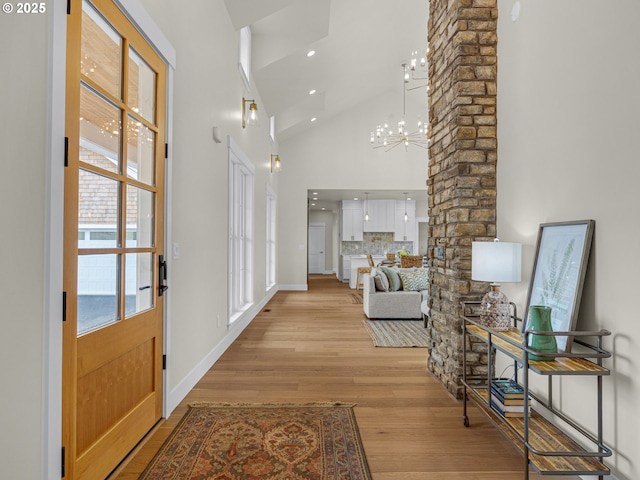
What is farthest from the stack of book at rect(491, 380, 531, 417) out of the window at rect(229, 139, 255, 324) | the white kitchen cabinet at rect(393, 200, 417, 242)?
the white kitchen cabinet at rect(393, 200, 417, 242)

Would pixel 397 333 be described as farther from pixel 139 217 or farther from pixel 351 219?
pixel 351 219

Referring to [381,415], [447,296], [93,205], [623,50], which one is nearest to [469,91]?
[623,50]

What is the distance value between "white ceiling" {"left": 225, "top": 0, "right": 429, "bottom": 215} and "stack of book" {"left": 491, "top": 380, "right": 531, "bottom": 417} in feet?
13.6

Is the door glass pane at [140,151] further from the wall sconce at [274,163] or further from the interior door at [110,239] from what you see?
the wall sconce at [274,163]

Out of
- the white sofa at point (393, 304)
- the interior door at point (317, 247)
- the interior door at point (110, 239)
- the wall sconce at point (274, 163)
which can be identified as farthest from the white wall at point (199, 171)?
the interior door at point (317, 247)

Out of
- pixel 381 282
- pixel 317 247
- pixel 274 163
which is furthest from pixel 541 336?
pixel 317 247

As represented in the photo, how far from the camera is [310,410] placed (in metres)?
2.75

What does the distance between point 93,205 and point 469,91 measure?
2.57 meters

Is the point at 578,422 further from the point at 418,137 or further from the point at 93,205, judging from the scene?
the point at 418,137

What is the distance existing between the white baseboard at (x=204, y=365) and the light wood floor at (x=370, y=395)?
0.17 feet

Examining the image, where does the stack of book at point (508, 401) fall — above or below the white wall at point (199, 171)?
below

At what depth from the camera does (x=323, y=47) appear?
6.06 metres

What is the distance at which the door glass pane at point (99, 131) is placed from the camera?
5.59 ft

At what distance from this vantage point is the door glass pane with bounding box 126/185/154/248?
2.12 m
